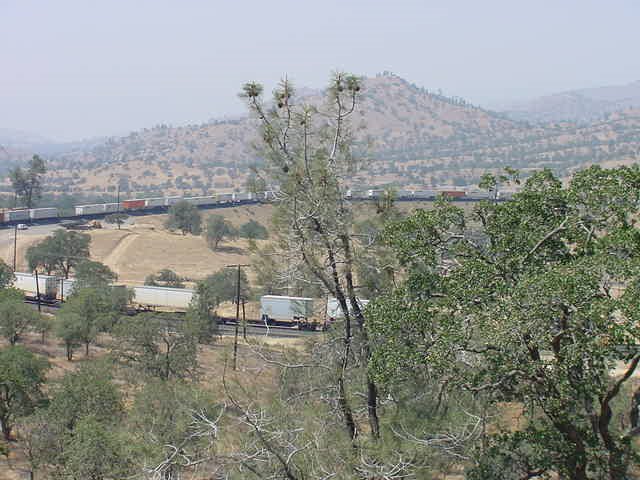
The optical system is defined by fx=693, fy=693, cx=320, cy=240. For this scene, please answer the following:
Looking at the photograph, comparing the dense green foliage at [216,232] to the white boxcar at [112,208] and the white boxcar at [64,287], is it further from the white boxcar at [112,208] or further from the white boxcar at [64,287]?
the white boxcar at [64,287]

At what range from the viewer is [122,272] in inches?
2276

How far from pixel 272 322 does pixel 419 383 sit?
32.2 m

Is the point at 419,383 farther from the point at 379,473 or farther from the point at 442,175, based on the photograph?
the point at 442,175

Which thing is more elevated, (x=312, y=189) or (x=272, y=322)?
(x=312, y=189)

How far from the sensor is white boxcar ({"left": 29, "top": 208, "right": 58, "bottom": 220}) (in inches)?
3051

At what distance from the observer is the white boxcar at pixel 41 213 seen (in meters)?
77.5

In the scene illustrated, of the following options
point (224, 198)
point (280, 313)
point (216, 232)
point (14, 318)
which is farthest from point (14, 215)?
point (14, 318)

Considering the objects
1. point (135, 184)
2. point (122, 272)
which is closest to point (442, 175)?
point (135, 184)

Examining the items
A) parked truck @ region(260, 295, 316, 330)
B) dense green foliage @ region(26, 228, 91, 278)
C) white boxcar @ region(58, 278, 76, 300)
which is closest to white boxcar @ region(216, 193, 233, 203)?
dense green foliage @ region(26, 228, 91, 278)

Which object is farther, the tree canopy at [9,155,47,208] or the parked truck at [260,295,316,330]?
the tree canopy at [9,155,47,208]

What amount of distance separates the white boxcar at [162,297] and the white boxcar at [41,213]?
39509 millimetres

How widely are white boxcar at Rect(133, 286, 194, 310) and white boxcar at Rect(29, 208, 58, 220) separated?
39509 millimetres

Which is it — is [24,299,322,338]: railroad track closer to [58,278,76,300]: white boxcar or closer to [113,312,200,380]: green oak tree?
[58,278,76,300]: white boxcar

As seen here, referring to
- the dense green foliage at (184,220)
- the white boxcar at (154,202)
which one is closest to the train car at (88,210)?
the white boxcar at (154,202)
